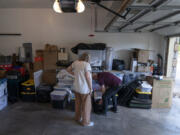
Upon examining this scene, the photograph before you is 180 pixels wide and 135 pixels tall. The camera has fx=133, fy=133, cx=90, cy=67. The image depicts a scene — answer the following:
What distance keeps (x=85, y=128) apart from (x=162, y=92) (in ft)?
7.57

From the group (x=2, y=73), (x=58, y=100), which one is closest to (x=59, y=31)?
Result: (x=2, y=73)

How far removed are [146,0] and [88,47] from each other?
250cm

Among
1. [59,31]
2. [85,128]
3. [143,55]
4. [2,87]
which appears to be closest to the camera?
[85,128]

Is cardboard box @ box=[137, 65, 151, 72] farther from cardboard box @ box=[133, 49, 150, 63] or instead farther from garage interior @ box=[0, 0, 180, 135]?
cardboard box @ box=[133, 49, 150, 63]

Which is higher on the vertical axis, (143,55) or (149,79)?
(143,55)

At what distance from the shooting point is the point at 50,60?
174 inches

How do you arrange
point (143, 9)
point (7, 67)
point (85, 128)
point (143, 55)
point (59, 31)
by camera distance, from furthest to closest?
point (59, 31) → point (7, 67) → point (143, 55) → point (85, 128) → point (143, 9)

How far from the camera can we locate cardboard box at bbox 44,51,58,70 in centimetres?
441

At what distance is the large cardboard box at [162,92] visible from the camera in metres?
3.55

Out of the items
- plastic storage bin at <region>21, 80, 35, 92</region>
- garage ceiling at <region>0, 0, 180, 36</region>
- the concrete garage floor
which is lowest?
the concrete garage floor

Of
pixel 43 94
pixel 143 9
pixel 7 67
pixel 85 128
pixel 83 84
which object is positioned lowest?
pixel 85 128

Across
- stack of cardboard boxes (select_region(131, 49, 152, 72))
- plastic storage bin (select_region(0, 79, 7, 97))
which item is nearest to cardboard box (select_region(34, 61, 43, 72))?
plastic storage bin (select_region(0, 79, 7, 97))

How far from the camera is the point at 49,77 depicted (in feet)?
14.6

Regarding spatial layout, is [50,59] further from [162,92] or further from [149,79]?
[162,92]
